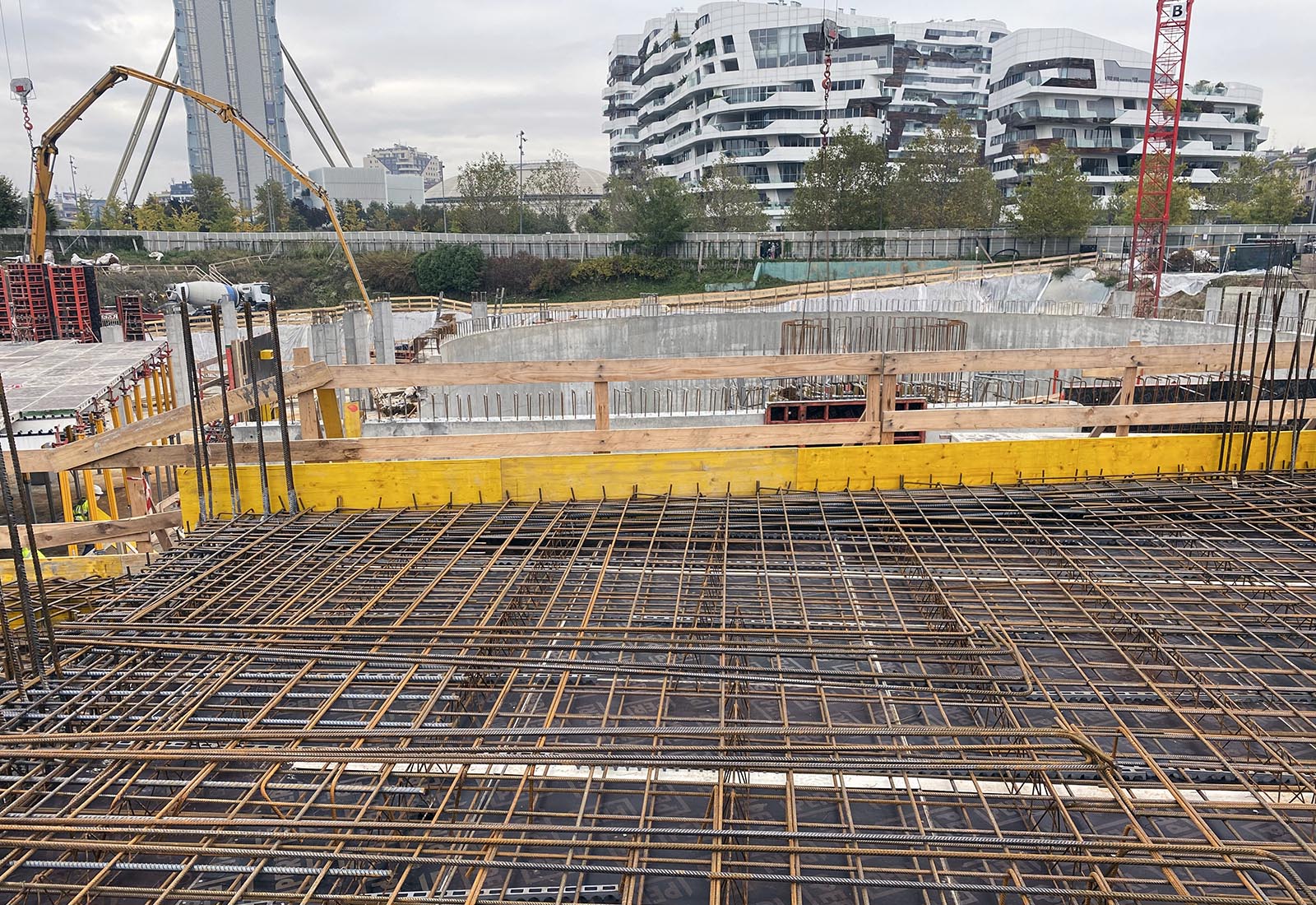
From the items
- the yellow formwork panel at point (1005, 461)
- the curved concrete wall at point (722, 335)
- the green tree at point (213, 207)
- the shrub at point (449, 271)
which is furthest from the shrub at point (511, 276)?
the yellow formwork panel at point (1005, 461)

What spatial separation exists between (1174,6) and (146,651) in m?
37.1

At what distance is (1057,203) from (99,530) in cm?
3989

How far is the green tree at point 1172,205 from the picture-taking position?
37000 millimetres

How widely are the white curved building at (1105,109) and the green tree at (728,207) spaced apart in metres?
23.8

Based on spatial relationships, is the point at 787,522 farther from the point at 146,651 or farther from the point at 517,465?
the point at 146,651

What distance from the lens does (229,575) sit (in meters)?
5.25

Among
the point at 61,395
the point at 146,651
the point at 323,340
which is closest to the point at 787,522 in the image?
the point at 146,651

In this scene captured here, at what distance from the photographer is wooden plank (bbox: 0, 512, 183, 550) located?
6.09 metres

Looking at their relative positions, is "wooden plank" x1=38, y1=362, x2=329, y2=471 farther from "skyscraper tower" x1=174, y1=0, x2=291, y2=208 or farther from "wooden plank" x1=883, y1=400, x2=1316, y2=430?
"skyscraper tower" x1=174, y1=0, x2=291, y2=208

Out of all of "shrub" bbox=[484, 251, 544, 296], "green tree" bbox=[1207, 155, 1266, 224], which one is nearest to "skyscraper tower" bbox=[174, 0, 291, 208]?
"shrub" bbox=[484, 251, 544, 296]

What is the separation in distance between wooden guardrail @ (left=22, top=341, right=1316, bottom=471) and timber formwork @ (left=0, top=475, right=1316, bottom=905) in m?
0.91

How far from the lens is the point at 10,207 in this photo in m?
40.8

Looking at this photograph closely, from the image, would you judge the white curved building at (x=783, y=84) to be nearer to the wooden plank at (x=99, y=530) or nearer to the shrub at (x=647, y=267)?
the shrub at (x=647, y=267)

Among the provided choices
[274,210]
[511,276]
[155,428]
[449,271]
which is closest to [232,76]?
[274,210]
